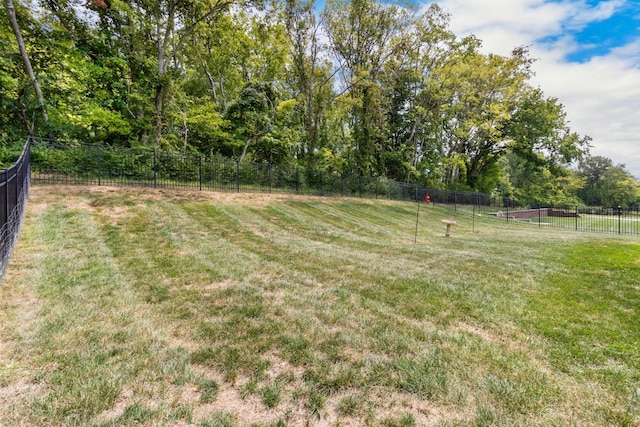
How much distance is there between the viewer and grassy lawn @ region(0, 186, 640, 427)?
1.99 metres

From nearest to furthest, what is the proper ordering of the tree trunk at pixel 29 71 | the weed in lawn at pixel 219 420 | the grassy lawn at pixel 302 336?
the weed in lawn at pixel 219 420 < the grassy lawn at pixel 302 336 < the tree trunk at pixel 29 71

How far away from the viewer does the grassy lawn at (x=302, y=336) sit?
1.99 m

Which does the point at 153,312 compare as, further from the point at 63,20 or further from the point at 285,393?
the point at 63,20

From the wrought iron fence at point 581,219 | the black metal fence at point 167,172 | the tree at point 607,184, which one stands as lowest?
the wrought iron fence at point 581,219

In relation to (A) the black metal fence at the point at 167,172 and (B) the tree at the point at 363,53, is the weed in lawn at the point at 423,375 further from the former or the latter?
(B) the tree at the point at 363,53

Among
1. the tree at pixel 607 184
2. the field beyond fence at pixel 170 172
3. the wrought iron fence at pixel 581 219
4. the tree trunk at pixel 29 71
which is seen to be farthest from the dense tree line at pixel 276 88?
the tree at pixel 607 184

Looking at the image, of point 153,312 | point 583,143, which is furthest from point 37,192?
point 583,143

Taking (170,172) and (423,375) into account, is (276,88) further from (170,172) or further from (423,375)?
(423,375)

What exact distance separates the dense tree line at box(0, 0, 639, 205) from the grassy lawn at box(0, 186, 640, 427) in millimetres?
9417

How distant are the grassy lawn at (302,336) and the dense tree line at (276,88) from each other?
9417 millimetres

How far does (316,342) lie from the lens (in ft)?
9.17

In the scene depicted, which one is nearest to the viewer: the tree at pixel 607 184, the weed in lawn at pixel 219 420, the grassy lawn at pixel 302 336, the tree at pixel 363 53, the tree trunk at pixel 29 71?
the weed in lawn at pixel 219 420

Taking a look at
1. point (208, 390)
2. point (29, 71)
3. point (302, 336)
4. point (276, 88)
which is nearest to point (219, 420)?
point (208, 390)

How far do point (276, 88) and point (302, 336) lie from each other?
22.0m
